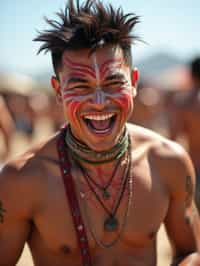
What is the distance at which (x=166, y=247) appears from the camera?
20.0 feet

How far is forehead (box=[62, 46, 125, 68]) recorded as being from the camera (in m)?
3.25

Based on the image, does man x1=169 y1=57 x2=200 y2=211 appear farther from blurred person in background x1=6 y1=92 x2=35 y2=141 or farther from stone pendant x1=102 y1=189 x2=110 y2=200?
blurred person in background x1=6 y1=92 x2=35 y2=141

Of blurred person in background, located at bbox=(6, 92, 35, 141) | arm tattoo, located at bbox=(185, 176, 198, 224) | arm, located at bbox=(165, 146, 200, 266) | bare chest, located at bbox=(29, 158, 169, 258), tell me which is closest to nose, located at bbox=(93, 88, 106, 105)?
bare chest, located at bbox=(29, 158, 169, 258)

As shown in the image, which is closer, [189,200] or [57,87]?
[57,87]

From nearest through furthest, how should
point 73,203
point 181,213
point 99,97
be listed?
point 99,97 → point 73,203 → point 181,213

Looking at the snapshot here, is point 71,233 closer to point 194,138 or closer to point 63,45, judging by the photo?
point 63,45

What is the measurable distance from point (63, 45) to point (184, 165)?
1.02 m

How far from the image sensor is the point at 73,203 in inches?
131

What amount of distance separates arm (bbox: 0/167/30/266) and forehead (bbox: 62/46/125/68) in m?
0.70

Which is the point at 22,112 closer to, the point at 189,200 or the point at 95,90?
the point at 189,200

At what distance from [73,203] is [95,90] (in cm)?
64

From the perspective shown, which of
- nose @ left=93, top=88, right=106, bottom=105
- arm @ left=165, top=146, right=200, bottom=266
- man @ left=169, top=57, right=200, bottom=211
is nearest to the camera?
nose @ left=93, top=88, right=106, bottom=105

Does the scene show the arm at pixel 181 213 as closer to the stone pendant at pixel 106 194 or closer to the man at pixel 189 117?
the stone pendant at pixel 106 194

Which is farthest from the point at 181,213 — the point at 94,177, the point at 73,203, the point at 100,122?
the point at 100,122
